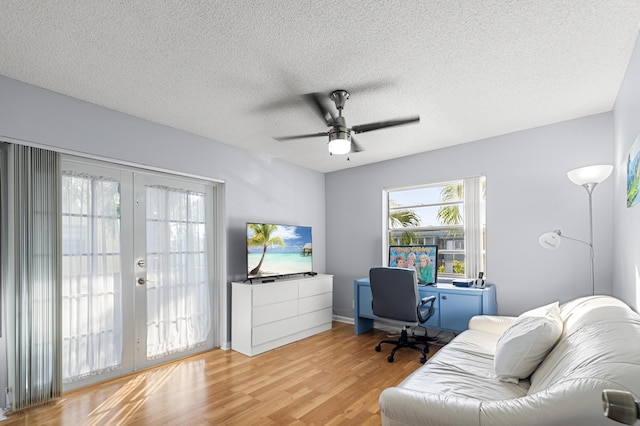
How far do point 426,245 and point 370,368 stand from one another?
1829 millimetres

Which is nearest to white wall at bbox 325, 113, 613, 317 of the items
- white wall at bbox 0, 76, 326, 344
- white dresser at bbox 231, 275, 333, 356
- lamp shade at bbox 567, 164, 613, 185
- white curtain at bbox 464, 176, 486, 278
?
white curtain at bbox 464, 176, 486, 278

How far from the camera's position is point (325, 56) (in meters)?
2.22

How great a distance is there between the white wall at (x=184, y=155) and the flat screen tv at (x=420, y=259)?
4.53 feet

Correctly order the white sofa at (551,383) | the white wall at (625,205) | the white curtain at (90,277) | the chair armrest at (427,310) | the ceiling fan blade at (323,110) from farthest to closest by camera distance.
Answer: the chair armrest at (427,310) → the white curtain at (90,277) → the ceiling fan blade at (323,110) → the white wall at (625,205) → the white sofa at (551,383)

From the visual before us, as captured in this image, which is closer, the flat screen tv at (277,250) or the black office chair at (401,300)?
the black office chair at (401,300)

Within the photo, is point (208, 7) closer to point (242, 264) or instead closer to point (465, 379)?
point (465, 379)

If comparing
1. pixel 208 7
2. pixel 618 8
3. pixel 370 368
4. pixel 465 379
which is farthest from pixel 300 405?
pixel 618 8

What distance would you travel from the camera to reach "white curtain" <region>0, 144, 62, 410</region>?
2.49m

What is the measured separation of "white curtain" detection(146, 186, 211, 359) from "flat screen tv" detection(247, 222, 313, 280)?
58 cm

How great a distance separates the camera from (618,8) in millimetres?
1785

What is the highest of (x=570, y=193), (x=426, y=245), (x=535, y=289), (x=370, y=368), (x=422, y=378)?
(x=570, y=193)

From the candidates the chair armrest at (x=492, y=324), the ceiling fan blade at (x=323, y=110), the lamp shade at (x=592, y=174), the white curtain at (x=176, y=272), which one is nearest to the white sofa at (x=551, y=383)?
the chair armrest at (x=492, y=324)

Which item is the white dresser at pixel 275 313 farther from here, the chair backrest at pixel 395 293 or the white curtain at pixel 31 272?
the white curtain at pixel 31 272

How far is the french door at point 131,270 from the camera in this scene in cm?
293
